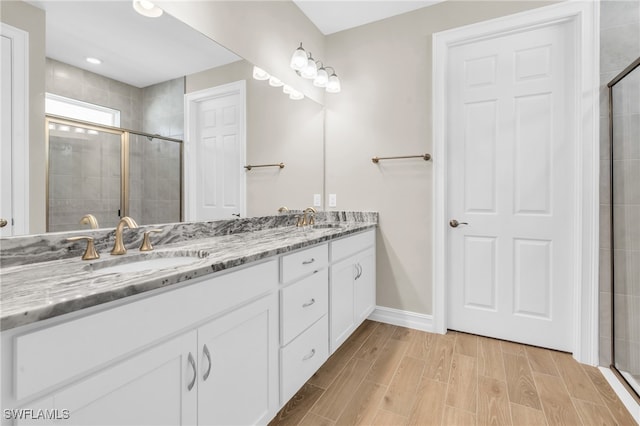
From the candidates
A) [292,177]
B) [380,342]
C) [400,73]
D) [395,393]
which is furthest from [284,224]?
[400,73]

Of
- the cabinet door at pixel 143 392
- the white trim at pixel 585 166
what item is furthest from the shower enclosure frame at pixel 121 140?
the white trim at pixel 585 166

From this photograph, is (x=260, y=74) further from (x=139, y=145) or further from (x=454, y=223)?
(x=454, y=223)

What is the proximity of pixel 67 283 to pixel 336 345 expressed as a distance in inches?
56.7

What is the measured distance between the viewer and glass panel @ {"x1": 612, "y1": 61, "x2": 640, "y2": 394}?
1.70 m

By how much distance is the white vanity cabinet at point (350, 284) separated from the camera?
6.03 feet

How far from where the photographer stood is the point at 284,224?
2410 mm

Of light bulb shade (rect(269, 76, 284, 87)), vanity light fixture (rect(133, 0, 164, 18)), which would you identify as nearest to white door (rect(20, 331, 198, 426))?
vanity light fixture (rect(133, 0, 164, 18))

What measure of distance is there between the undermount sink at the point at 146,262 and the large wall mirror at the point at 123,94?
0.21m

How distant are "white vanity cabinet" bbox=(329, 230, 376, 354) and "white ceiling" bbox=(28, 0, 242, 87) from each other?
1.25 meters

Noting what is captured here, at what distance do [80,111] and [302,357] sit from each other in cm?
141

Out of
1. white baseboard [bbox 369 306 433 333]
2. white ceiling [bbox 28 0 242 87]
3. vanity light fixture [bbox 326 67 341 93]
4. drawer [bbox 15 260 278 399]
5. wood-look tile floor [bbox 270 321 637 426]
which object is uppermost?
vanity light fixture [bbox 326 67 341 93]

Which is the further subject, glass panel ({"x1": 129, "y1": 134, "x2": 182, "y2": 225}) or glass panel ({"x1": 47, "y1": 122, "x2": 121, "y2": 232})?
glass panel ({"x1": 129, "y1": 134, "x2": 182, "y2": 225})

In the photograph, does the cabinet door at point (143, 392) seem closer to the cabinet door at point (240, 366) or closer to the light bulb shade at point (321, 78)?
the cabinet door at point (240, 366)

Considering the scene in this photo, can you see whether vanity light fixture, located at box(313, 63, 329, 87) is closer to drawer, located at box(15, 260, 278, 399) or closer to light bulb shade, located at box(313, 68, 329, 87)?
light bulb shade, located at box(313, 68, 329, 87)
